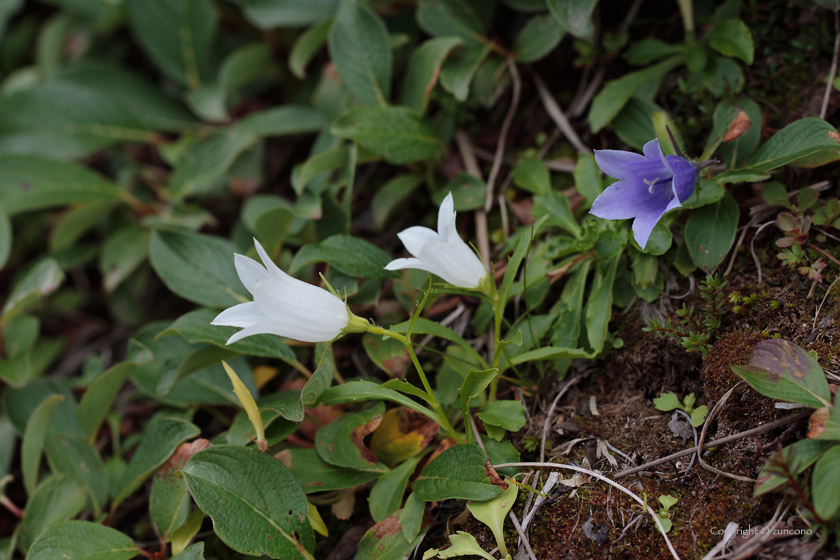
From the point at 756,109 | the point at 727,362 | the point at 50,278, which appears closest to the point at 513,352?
the point at 727,362

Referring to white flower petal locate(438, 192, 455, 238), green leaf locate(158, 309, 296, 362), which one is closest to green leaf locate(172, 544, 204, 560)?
green leaf locate(158, 309, 296, 362)

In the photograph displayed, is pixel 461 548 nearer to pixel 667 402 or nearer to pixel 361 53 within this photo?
pixel 667 402

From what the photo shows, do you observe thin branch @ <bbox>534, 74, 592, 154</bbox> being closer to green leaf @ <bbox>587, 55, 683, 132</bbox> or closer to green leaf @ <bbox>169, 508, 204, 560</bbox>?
green leaf @ <bbox>587, 55, 683, 132</bbox>

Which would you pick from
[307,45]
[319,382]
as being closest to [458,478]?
[319,382]

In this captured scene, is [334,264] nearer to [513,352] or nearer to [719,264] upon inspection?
[513,352]

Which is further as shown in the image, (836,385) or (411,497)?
(411,497)

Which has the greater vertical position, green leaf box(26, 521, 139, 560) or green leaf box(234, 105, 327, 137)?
green leaf box(234, 105, 327, 137)

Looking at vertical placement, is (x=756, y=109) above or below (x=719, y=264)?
above

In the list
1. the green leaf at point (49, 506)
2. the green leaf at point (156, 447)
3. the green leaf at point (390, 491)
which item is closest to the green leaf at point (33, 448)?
the green leaf at point (49, 506)
